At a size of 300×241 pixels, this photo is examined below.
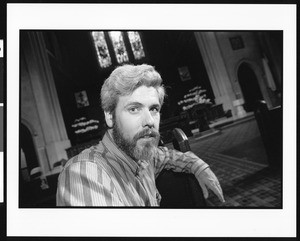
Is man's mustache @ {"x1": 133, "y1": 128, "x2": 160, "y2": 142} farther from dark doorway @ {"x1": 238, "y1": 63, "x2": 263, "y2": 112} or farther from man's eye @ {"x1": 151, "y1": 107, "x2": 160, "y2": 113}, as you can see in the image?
dark doorway @ {"x1": 238, "y1": 63, "x2": 263, "y2": 112}

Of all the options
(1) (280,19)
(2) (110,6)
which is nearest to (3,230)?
(2) (110,6)

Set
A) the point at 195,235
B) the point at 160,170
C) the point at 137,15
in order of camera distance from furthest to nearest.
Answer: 1. the point at 137,15
2. the point at 195,235
3. the point at 160,170

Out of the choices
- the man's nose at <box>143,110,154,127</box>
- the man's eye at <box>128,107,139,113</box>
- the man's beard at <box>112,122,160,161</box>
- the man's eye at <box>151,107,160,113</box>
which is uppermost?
the man's eye at <box>128,107,139,113</box>

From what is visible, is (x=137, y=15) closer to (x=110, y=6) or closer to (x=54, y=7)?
(x=110, y=6)

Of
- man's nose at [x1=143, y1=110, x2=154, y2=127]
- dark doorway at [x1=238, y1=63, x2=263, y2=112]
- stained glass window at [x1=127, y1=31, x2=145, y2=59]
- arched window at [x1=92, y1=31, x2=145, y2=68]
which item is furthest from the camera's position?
dark doorway at [x1=238, y1=63, x2=263, y2=112]

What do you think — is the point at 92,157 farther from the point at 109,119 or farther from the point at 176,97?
the point at 176,97

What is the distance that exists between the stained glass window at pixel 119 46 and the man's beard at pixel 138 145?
655 mm

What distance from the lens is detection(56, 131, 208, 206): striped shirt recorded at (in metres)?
1.31

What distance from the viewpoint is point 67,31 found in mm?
1856

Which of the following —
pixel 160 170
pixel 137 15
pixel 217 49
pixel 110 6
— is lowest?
pixel 160 170

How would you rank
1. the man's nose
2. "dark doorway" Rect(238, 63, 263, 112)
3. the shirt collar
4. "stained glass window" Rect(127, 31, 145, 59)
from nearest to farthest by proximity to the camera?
the shirt collar
the man's nose
"stained glass window" Rect(127, 31, 145, 59)
"dark doorway" Rect(238, 63, 263, 112)

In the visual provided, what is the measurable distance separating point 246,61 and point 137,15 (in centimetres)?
99

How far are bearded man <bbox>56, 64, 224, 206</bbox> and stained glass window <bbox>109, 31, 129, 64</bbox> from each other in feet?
0.67

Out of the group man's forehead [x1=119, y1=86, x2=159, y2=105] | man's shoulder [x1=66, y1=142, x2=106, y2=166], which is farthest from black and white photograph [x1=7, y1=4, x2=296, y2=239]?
man's shoulder [x1=66, y1=142, x2=106, y2=166]
